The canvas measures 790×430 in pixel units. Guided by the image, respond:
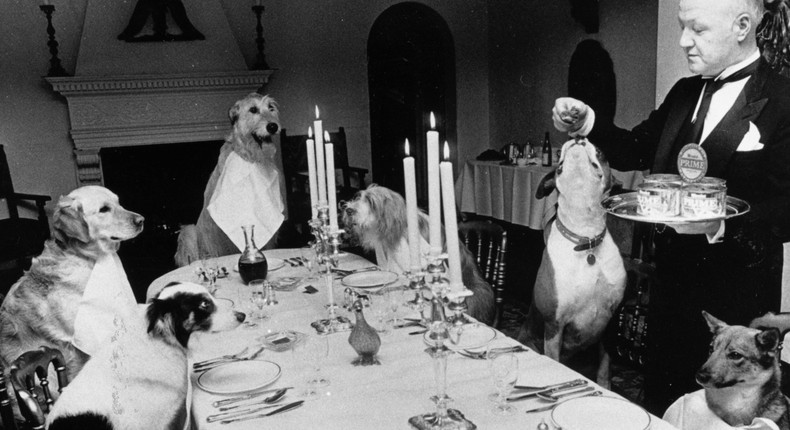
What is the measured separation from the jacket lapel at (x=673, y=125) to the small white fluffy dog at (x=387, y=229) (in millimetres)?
961

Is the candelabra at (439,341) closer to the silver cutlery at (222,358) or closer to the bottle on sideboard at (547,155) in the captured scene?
the silver cutlery at (222,358)

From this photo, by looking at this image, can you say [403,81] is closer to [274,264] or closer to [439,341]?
[274,264]

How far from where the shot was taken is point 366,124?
6863mm

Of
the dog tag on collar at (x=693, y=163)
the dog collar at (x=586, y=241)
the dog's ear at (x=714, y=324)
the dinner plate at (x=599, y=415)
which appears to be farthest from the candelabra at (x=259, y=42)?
the dinner plate at (x=599, y=415)

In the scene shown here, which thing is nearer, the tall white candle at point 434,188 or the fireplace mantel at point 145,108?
the tall white candle at point 434,188

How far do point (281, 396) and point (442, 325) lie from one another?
0.50 metres

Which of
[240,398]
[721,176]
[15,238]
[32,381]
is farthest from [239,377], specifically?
[15,238]

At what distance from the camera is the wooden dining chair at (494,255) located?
2.67m

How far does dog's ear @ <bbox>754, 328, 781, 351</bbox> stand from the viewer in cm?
153

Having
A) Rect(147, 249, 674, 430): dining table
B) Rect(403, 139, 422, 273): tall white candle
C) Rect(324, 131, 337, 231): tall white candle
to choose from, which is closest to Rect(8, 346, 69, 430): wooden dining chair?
Rect(147, 249, 674, 430): dining table

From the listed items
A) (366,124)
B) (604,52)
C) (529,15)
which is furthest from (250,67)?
(604,52)

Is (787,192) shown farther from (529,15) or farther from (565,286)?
(529,15)

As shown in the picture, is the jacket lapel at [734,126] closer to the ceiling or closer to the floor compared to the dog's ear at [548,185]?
closer to the ceiling

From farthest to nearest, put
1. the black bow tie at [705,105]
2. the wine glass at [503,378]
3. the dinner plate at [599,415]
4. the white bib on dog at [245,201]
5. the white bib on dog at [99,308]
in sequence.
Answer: the white bib on dog at [245,201] < the white bib on dog at [99,308] < the black bow tie at [705,105] < the wine glass at [503,378] < the dinner plate at [599,415]
